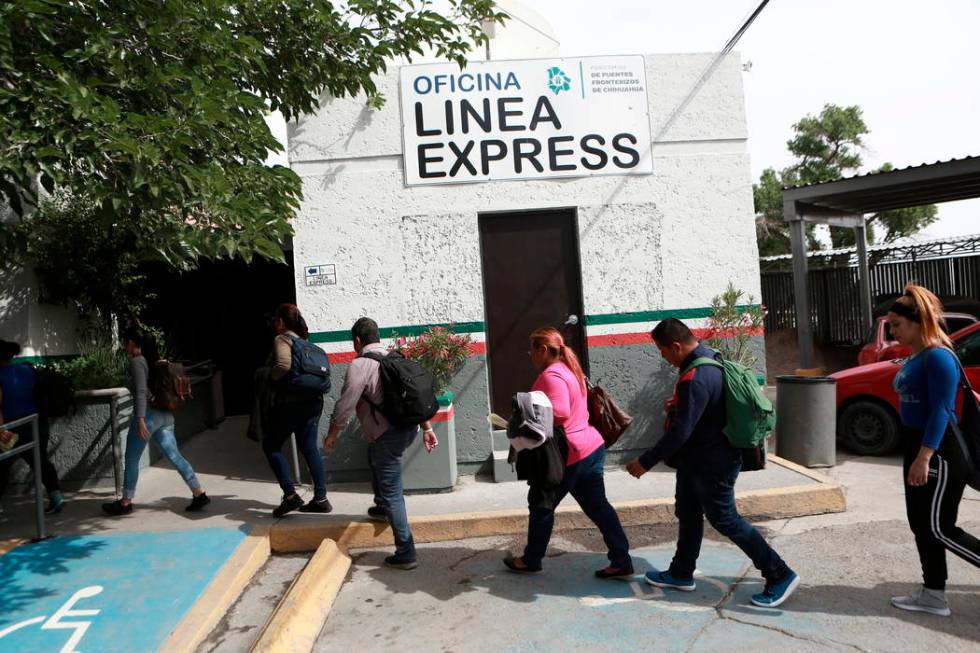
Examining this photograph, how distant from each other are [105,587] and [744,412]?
13.6 ft

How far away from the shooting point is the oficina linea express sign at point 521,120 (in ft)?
24.4

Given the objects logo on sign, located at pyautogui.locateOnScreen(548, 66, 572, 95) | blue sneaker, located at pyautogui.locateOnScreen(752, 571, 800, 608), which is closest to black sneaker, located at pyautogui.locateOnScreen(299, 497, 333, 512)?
blue sneaker, located at pyautogui.locateOnScreen(752, 571, 800, 608)

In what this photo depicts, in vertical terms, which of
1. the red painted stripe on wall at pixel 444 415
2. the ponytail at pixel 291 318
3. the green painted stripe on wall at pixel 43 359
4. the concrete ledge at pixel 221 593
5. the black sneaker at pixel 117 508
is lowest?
the concrete ledge at pixel 221 593

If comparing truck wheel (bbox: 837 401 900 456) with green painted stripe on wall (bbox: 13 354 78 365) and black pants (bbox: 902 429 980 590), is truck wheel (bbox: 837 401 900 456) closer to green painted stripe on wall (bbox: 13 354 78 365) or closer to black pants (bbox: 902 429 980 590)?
black pants (bbox: 902 429 980 590)

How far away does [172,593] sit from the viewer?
475 cm

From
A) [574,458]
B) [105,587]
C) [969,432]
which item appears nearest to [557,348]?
[574,458]

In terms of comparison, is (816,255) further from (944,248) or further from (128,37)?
(128,37)

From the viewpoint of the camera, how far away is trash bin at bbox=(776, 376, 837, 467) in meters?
7.52

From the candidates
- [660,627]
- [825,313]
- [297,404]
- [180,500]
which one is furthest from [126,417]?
[825,313]

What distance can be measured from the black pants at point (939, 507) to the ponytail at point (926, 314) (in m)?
0.50

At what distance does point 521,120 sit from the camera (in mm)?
7469

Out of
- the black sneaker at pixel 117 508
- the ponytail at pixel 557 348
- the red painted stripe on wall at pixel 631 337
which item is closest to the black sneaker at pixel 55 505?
the black sneaker at pixel 117 508

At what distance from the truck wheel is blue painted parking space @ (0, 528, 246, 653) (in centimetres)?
657

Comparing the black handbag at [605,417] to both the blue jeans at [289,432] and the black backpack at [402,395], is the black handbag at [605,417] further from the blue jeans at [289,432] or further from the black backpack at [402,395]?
the blue jeans at [289,432]
